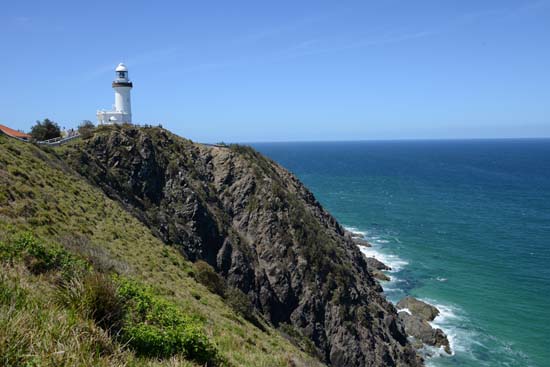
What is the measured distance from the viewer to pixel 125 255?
21.8m

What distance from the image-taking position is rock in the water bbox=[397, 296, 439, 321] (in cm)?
4641

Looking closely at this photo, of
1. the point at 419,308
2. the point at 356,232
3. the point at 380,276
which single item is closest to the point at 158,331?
the point at 419,308

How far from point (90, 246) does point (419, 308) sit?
40168mm

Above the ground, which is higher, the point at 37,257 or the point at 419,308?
the point at 37,257

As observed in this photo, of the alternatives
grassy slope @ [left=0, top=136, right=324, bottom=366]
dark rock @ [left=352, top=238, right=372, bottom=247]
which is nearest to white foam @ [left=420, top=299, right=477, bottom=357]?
dark rock @ [left=352, top=238, right=372, bottom=247]

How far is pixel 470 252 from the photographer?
6375 cm

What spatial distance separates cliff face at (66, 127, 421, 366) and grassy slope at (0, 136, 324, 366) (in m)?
6.37

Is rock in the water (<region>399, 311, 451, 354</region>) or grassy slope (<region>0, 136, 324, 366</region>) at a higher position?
grassy slope (<region>0, 136, 324, 366</region>)

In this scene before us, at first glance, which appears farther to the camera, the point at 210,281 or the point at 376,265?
the point at 376,265

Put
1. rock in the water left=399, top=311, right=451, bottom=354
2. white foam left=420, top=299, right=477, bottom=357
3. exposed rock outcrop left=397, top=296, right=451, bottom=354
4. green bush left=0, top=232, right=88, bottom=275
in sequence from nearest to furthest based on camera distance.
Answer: green bush left=0, top=232, right=88, bottom=275, white foam left=420, top=299, right=477, bottom=357, rock in the water left=399, top=311, right=451, bottom=354, exposed rock outcrop left=397, top=296, right=451, bottom=354

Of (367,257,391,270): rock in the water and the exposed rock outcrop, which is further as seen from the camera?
(367,257,391,270): rock in the water

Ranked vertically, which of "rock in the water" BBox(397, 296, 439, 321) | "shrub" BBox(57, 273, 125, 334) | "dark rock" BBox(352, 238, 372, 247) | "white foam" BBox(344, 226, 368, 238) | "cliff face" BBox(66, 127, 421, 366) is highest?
"shrub" BBox(57, 273, 125, 334)

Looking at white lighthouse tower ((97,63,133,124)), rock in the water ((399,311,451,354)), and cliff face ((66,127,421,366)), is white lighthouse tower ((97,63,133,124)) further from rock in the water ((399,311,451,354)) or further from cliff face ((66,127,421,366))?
rock in the water ((399,311,451,354))

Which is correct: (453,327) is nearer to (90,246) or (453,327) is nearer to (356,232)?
(356,232)
